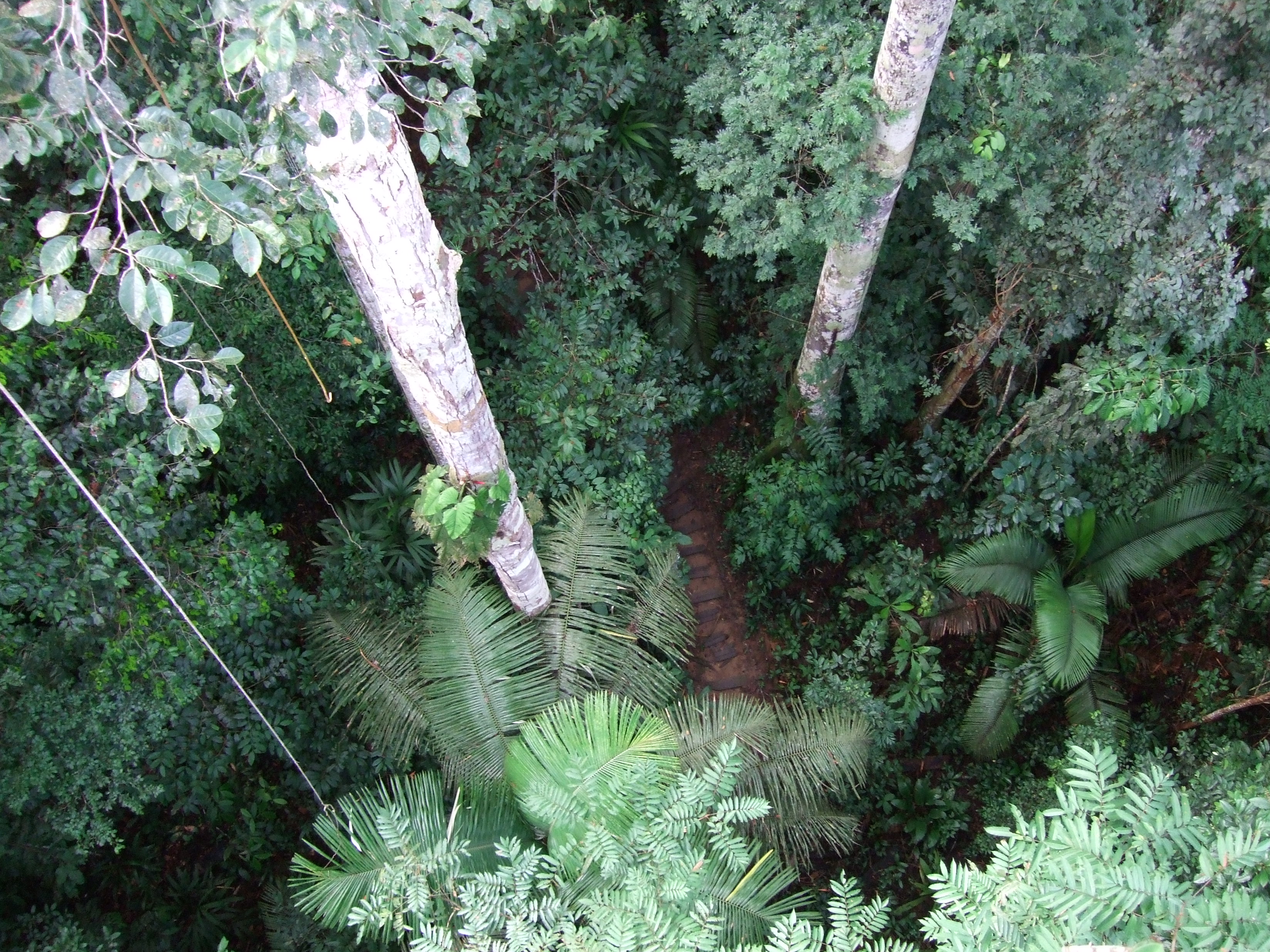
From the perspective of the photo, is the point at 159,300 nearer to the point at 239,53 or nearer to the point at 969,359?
the point at 239,53

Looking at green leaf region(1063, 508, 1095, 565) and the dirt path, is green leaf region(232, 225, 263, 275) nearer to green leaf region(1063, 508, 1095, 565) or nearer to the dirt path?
the dirt path

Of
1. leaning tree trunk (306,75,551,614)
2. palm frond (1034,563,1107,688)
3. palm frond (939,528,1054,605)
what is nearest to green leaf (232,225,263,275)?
leaning tree trunk (306,75,551,614)

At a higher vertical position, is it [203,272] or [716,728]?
[203,272]

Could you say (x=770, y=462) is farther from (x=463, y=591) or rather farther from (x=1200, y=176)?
(x=1200, y=176)

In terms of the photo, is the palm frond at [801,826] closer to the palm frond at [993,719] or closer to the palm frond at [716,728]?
the palm frond at [716,728]

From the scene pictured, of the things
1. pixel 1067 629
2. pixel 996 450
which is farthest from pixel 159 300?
pixel 1067 629

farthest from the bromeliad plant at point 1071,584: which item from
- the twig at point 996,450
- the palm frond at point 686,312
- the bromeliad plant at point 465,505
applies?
the bromeliad plant at point 465,505

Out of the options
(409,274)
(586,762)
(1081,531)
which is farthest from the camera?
(1081,531)
